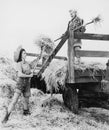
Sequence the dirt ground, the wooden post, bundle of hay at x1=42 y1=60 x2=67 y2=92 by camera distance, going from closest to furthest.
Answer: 1. the dirt ground
2. the wooden post
3. bundle of hay at x1=42 y1=60 x2=67 y2=92

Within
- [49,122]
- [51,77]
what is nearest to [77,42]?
[51,77]

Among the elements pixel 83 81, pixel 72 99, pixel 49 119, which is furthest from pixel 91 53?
pixel 49 119

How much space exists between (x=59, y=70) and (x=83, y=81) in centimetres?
67

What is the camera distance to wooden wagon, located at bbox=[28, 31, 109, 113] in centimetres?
646

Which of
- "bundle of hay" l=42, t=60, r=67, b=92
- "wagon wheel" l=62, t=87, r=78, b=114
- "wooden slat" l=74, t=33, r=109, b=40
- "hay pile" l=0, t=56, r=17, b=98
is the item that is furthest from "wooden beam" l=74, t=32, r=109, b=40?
"hay pile" l=0, t=56, r=17, b=98

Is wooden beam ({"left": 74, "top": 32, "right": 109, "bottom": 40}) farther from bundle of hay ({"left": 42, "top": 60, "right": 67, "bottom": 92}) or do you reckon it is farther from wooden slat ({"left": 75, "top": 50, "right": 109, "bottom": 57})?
bundle of hay ({"left": 42, "top": 60, "right": 67, "bottom": 92})

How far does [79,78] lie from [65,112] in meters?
1.58

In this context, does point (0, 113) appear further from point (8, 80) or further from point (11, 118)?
point (8, 80)

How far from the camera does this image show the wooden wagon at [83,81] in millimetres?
6461

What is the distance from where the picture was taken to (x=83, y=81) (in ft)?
21.6

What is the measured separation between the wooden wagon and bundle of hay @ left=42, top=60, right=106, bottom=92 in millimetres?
107

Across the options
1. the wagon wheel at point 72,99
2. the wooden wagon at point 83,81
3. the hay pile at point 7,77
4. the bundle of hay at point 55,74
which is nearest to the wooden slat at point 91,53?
the wooden wagon at point 83,81

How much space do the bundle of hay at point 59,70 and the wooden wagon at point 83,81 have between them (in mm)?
107

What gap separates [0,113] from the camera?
280 inches
